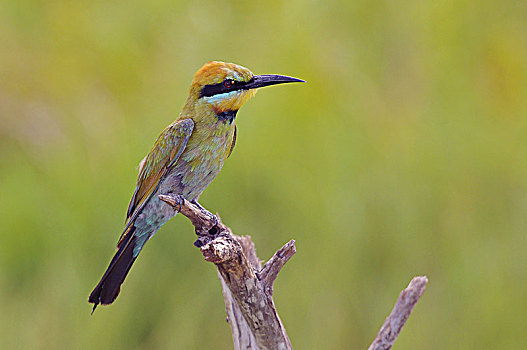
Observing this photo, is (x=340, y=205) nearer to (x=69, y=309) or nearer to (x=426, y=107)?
(x=426, y=107)

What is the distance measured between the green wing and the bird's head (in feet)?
0.26

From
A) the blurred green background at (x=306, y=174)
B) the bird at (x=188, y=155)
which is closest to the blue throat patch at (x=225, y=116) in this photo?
the bird at (x=188, y=155)

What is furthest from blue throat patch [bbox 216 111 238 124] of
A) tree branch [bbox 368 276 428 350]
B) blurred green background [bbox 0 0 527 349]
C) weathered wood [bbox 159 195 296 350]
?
blurred green background [bbox 0 0 527 349]

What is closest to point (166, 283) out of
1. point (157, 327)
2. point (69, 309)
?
point (157, 327)

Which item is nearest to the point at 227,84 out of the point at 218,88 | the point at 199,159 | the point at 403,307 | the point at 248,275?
the point at 218,88

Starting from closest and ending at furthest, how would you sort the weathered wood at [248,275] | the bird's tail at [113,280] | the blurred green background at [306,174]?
the weathered wood at [248,275] → the bird's tail at [113,280] → the blurred green background at [306,174]

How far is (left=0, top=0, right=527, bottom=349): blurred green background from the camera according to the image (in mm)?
2350

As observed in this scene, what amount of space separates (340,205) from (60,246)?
112cm

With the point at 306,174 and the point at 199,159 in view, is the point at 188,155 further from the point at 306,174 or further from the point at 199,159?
the point at 306,174

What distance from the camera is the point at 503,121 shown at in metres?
Answer: 2.51

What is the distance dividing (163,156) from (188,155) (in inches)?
2.4

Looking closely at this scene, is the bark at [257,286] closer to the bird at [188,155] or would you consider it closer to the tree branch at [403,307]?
the tree branch at [403,307]

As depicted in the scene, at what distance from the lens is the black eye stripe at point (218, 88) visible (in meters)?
1.48

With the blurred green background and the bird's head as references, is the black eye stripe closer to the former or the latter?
the bird's head
